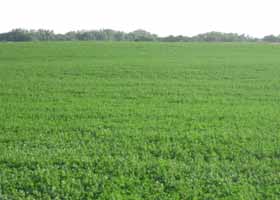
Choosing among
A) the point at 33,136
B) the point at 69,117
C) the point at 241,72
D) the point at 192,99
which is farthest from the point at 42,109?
the point at 241,72

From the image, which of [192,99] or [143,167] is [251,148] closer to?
[143,167]

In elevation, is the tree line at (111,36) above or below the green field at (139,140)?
above

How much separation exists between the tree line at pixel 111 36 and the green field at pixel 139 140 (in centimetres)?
5233

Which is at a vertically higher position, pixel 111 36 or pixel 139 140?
pixel 111 36

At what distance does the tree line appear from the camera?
66062 mm

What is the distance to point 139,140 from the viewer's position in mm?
7367

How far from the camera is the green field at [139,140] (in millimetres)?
5355

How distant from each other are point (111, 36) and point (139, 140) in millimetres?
74095

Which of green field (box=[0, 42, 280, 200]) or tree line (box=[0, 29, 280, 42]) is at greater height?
tree line (box=[0, 29, 280, 42])

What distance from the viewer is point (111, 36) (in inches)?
3145

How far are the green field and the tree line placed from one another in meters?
52.3

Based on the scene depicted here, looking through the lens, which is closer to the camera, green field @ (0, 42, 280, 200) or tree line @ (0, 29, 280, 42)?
green field @ (0, 42, 280, 200)

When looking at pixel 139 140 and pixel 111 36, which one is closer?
pixel 139 140

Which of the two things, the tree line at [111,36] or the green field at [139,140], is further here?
the tree line at [111,36]
